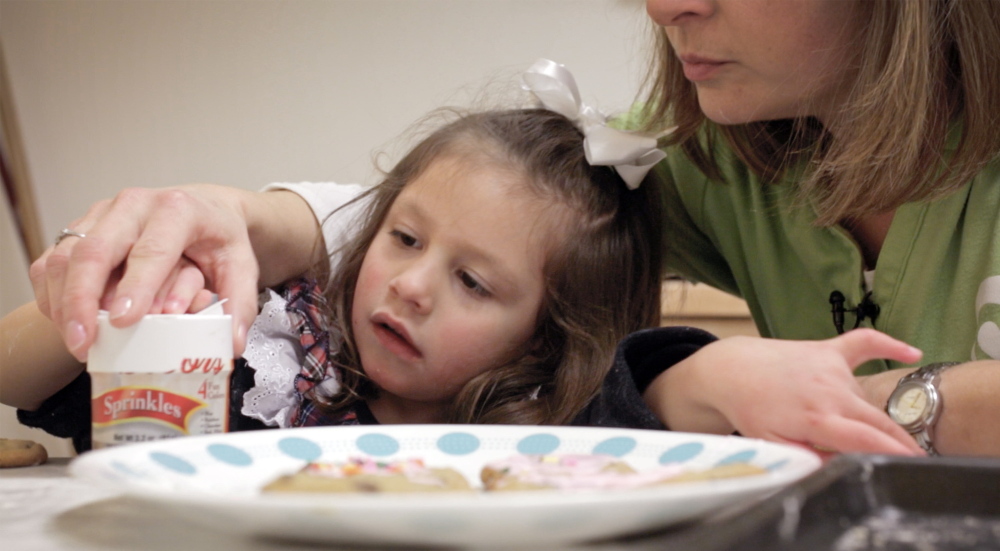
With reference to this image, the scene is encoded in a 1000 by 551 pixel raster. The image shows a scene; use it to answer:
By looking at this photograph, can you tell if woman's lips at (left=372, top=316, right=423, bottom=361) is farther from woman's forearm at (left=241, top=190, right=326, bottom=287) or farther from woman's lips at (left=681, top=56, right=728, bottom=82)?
woman's lips at (left=681, top=56, right=728, bottom=82)

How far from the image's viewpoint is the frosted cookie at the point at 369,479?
334 millimetres

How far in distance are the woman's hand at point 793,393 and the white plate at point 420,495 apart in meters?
0.10

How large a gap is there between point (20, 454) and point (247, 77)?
1.71m

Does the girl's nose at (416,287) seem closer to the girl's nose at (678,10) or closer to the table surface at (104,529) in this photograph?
the girl's nose at (678,10)

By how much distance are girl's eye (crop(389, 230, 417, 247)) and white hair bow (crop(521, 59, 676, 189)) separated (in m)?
0.25

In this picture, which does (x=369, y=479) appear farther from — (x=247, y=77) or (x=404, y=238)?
(x=247, y=77)

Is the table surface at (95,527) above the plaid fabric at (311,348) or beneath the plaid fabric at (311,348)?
above

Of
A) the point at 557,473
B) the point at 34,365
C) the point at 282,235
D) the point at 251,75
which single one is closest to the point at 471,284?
the point at 282,235

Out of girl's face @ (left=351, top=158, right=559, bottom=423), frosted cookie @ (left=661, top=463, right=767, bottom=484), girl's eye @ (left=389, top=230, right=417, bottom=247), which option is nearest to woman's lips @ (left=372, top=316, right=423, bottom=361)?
girl's face @ (left=351, top=158, right=559, bottom=423)

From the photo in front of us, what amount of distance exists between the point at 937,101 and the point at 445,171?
57 centimetres

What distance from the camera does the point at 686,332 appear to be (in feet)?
2.36

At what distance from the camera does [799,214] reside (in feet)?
3.47

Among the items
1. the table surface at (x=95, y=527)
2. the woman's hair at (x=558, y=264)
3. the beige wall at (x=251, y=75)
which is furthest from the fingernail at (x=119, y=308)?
the beige wall at (x=251, y=75)

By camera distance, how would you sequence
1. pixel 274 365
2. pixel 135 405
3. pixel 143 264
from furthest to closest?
1. pixel 274 365
2. pixel 143 264
3. pixel 135 405
